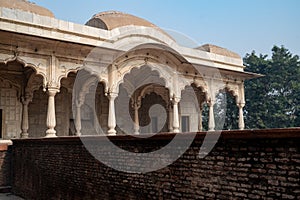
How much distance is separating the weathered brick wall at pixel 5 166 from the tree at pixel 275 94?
89.5 ft

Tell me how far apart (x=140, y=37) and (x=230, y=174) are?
35.2 ft

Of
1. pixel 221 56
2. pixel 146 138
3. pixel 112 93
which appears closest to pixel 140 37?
pixel 112 93

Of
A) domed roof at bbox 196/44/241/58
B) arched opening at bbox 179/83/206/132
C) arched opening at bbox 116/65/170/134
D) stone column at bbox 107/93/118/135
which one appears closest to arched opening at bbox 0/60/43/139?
stone column at bbox 107/93/118/135

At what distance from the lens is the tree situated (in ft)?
108

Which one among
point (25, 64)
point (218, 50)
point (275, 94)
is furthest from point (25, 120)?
point (275, 94)

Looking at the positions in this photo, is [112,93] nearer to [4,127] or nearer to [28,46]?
[28,46]

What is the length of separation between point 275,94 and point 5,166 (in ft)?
97.7

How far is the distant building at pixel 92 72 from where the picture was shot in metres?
11.4

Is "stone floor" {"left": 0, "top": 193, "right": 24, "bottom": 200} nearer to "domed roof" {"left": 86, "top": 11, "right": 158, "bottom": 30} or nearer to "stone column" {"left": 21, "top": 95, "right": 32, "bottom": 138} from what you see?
"stone column" {"left": 21, "top": 95, "right": 32, "bottom": 138}

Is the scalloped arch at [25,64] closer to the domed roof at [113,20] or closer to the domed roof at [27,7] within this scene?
the domed roof at [27,7]

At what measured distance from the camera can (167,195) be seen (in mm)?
4867

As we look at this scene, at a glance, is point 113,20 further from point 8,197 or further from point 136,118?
point 8,197

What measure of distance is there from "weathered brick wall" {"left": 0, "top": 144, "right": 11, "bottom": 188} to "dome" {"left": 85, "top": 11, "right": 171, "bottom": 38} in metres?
6.78

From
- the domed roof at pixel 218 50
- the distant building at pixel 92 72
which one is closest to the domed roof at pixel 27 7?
the distant building at pixel 92 72
